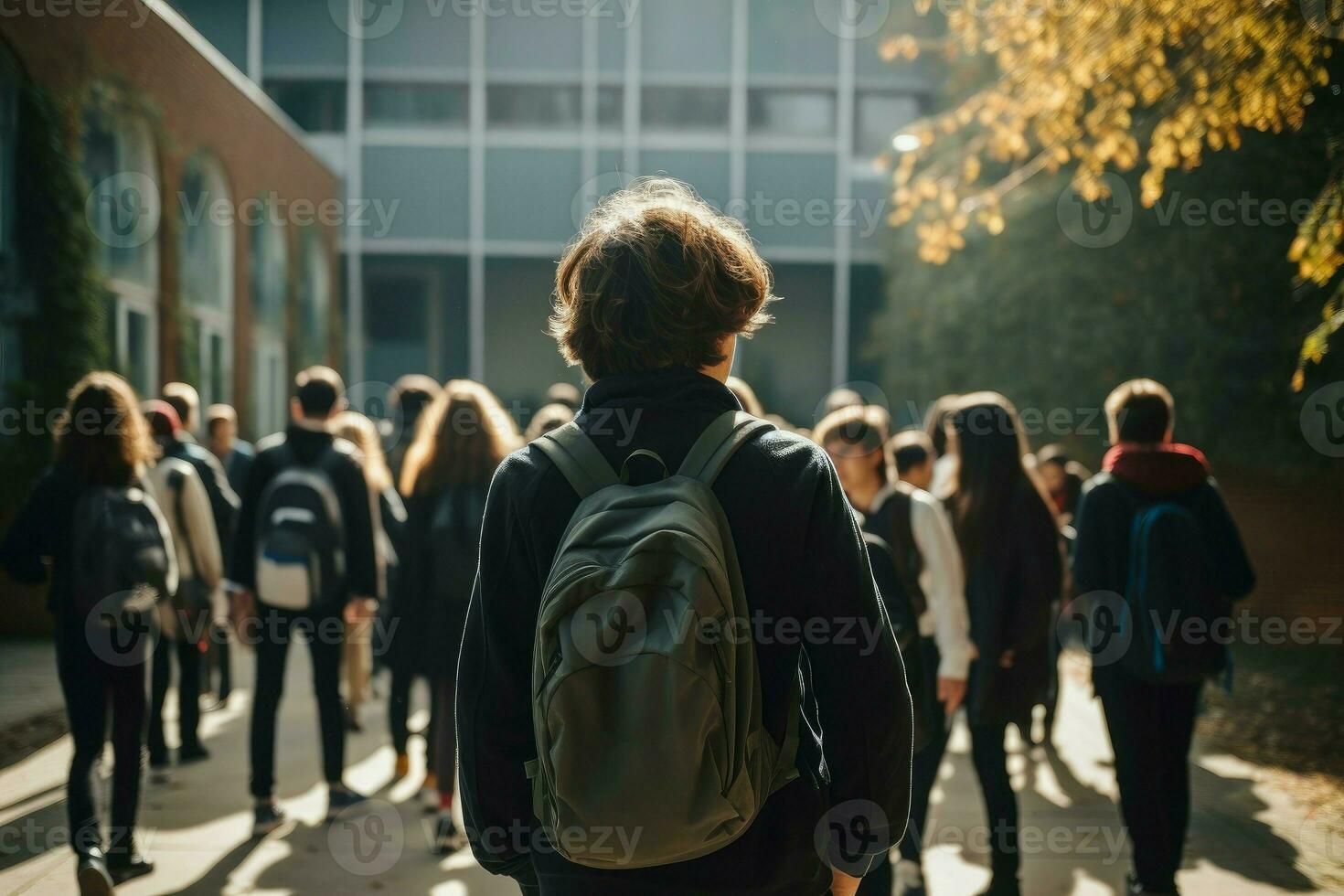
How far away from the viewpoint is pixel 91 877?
4.23 metres

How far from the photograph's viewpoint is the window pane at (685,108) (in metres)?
23.2

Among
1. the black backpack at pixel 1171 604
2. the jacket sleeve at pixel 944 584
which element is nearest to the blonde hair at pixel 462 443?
the jacket sleeve at pixel 944 584

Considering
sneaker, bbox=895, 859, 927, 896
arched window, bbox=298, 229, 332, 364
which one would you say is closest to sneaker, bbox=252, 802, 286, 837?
sneaker, bbox=895, 859, 927, 896

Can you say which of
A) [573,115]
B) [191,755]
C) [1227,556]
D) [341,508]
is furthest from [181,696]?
[573,115]

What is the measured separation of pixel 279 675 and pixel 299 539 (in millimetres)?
722

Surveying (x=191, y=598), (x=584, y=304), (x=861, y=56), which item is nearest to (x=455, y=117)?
(x=861, y=56)

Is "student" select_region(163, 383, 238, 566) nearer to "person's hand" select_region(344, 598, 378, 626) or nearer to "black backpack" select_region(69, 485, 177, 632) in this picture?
"person's hand" select_region(344, 598, 378, 626)

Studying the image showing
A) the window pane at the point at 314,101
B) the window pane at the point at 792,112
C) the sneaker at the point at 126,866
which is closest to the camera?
the sneaker at the point at 126,866

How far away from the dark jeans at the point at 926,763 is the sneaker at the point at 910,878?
0.08ft

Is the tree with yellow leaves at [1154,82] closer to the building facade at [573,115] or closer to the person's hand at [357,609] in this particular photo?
the person's hand at [357,609]

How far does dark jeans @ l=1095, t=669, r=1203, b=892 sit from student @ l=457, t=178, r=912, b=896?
2.83 m

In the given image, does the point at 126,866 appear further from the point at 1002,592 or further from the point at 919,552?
the point at 1002,592

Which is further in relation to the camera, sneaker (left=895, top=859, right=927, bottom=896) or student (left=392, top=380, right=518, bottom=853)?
student (left=392, top=380, right=518, bottom=853)

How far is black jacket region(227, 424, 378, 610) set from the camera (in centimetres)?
549
